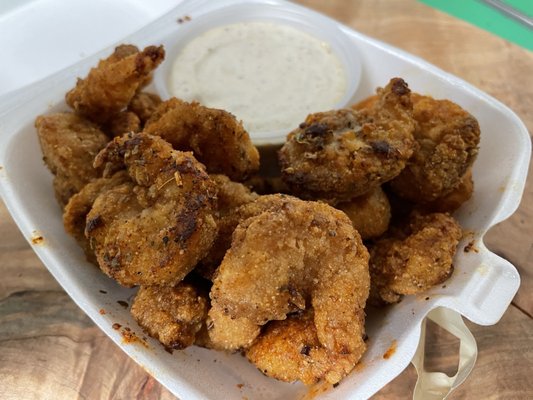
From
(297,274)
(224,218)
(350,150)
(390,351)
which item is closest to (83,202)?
(224,218)

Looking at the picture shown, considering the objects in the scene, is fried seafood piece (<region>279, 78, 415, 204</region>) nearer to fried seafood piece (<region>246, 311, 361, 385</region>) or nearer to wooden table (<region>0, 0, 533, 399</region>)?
fried seafood piece (<region>246, 311, 361, 385</region>)

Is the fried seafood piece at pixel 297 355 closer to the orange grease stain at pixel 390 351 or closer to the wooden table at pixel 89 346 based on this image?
the orange grease stain at pixel 390 351

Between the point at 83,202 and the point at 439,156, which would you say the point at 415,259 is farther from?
the point at 83,202

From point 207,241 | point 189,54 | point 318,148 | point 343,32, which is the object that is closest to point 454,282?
point 318,148

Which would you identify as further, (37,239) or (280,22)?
(280,22)

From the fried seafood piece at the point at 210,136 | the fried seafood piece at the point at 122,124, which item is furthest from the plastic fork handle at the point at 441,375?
the fried seafood piece at the point at 122,124

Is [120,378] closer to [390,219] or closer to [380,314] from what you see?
[380,314]
